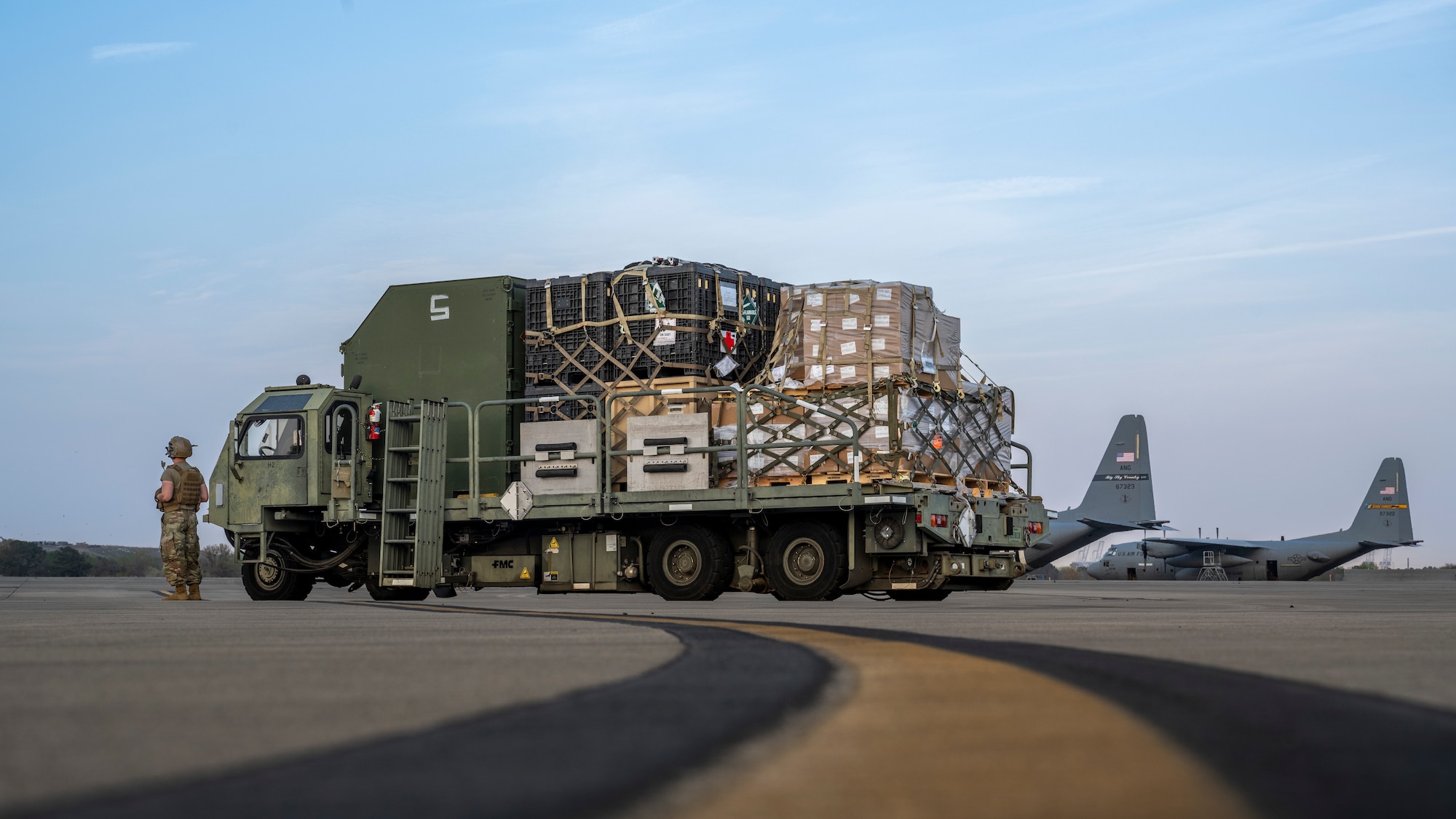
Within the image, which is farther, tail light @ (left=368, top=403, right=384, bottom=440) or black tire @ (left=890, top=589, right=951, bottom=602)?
tail light @ (left=368, top=403, right=384, bottom=440)

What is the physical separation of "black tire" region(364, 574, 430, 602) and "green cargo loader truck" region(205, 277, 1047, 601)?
0.04 m

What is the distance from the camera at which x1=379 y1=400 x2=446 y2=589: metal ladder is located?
19.0m

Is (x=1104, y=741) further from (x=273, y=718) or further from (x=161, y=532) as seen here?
(x=161, y=532)

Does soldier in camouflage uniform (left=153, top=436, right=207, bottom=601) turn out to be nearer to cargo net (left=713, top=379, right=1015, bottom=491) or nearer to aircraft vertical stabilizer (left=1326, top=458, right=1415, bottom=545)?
cargo net (left=713, top=379, right=1015, bottom=491)

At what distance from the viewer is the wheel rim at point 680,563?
18172 millimetres

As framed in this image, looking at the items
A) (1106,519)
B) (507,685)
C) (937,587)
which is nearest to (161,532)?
(937,587)

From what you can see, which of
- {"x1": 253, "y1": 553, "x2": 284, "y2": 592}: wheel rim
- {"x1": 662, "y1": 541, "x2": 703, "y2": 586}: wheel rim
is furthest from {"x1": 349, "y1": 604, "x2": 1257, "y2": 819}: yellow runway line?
{"x1": 253, "y1": 553, "x2": 284, "y2": 592}: wheel rim

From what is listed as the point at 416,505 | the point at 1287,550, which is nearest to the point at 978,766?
the point at 416,505

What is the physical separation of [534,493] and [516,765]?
15.6 m

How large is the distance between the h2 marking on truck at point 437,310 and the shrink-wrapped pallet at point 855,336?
5205 mm

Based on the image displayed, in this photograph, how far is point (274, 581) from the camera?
20422mm

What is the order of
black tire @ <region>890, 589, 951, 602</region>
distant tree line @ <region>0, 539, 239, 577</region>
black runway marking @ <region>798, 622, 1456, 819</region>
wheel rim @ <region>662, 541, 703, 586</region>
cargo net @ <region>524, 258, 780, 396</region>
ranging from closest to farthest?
1. black runway marking @ <region>798, 622, 1456, 819</region>
2. wheel rim @ <region>662, 541, 703, 586</region>
3. cargo net @ <region>524, 258, 780, 396</region>
4. black tire @ <region>890, 589, 951, 602</region>
5. distant tree line @ <region>0, 539, 239, 577</region>

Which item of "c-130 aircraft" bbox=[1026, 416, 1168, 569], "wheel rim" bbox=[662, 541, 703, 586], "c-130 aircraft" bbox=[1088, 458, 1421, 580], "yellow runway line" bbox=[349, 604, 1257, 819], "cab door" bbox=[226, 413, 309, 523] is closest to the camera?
"yellow runway line" bbox=[349, 604, 1257, 819]

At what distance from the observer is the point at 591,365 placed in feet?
63.1
